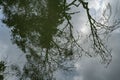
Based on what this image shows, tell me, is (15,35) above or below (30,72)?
above

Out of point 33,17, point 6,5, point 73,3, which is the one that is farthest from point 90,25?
point 6,5

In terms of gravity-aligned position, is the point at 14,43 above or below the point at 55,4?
below

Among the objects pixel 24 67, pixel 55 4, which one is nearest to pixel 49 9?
pixel 55 4

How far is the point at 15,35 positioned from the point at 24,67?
2016 millimetres

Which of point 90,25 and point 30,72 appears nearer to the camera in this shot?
point 30,72

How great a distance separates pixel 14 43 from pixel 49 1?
2625 millimetres

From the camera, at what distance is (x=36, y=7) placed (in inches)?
766

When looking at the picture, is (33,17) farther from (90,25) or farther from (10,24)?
(90,25)

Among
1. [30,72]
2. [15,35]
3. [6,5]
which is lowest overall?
[30,72]

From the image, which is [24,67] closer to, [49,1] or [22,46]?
[22,46]

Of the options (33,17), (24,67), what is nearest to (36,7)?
(33,17)

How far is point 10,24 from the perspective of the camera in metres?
19.2

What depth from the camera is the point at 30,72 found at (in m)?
17.6

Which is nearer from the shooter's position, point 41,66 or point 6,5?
point 41,66
